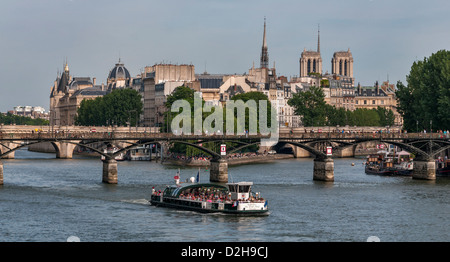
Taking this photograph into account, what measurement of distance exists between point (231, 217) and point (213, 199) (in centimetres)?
336

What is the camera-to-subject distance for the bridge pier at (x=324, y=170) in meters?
85.9

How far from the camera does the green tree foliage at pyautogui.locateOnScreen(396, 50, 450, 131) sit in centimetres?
10240

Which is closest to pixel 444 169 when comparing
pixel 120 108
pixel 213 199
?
pixel 213 199

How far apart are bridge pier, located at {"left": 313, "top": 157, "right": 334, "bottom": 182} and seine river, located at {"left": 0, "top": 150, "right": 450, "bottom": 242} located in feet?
2.85

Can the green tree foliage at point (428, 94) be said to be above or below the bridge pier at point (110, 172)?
above

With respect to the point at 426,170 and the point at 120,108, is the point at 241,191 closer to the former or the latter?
the point at 426,170

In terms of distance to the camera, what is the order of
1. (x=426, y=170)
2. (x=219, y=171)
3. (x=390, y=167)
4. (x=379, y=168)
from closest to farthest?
(x=219, y=171), (x=426, y=170), (x=390, y=167), (x=379, y=168)

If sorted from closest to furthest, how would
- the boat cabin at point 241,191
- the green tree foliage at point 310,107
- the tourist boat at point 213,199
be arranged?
the tourist boat at point 213,199
the boat cabin at point 241,191
the green tree foliage at point 310,107

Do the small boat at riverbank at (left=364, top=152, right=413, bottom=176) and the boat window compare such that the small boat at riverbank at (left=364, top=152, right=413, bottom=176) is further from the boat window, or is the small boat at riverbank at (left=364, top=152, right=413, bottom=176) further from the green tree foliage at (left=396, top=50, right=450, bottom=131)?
the boat window

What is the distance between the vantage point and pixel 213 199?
6141 centimetres

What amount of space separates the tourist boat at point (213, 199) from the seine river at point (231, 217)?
0.84m

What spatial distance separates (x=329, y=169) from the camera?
86.3m

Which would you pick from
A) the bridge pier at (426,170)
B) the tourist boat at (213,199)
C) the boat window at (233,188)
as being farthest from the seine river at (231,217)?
the boat window at (233,188)

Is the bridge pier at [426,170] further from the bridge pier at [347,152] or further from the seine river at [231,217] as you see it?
the bridge pier at [347,152]
